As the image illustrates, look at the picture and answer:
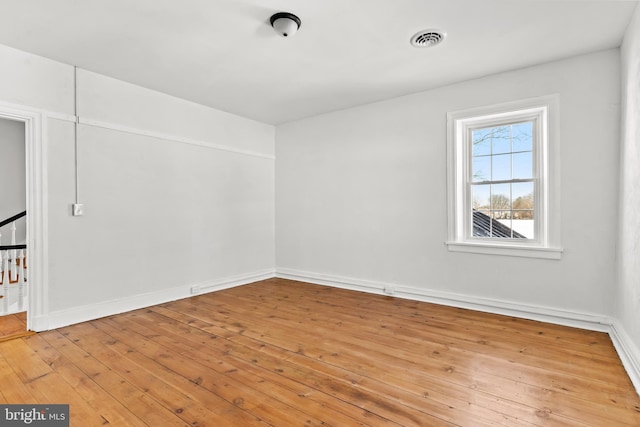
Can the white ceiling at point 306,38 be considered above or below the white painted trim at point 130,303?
above

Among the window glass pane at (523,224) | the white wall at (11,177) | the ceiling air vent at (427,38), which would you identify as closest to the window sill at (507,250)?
the window glass pane at (523,224)

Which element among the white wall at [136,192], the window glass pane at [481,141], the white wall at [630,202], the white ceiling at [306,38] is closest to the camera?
the white wall at [630,202]

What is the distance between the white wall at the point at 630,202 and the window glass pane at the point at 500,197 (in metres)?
0.99

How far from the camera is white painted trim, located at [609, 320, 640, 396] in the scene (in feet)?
7.09

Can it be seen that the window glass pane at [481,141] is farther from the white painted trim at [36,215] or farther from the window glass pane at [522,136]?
the white painted trim at [36,215]

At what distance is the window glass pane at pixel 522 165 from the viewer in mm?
3617

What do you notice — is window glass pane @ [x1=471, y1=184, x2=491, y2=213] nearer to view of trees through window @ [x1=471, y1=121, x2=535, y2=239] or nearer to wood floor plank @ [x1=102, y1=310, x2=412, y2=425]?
view of trees through window @ [x1=471, y1=121, x2=535, y2=239]

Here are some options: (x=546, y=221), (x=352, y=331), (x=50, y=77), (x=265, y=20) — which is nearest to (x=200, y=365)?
(x=352, y=331)

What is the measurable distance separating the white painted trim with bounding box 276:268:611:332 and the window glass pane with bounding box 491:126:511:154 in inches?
66.9

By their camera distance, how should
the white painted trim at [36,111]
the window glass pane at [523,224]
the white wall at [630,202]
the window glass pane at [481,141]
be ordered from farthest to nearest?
1. the window glass pane at [481,141]
2. the window glass pane at [523,224]
3. the white painted trim at [36,111]
4. the white wall at [630,202]

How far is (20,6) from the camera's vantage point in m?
2.45

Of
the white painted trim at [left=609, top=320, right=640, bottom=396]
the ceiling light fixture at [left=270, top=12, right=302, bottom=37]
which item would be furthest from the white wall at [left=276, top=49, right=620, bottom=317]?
the ceiling light fixture at [left=270, top=12, right=302, bottom=37]

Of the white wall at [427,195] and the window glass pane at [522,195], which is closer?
the white wall at [427,195]

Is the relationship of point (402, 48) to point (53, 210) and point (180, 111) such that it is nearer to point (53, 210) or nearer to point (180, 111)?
point (180, 111)
